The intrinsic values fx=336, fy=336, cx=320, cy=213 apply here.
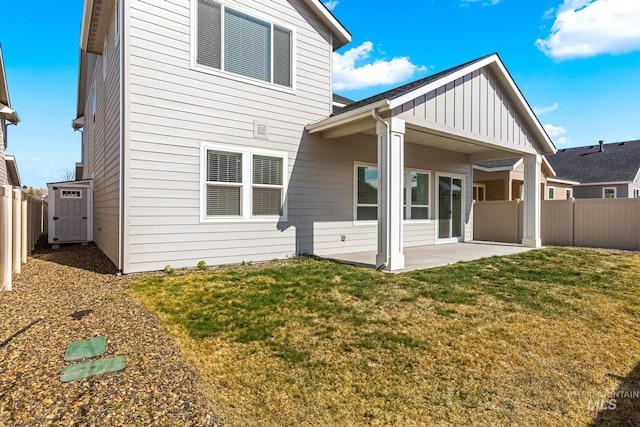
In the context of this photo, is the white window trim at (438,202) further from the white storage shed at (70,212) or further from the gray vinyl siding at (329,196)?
the white storage shed at (70,212)

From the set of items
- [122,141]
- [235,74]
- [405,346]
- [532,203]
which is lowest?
[405,346]

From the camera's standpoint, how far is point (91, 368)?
2627 mm

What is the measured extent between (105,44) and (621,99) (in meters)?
19.5

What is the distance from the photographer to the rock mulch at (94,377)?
6.87ft

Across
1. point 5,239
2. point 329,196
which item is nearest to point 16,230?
point 5,239

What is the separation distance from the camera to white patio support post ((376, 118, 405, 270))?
20.7ft

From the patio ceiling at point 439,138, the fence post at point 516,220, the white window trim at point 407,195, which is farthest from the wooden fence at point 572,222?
the white window trim at point 407,195

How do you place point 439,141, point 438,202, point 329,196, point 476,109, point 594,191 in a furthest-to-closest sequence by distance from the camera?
point 594,191, point 438,202, point 439,141, point 329,196, point 476,109

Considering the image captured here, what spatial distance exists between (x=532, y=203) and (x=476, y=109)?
4.11m

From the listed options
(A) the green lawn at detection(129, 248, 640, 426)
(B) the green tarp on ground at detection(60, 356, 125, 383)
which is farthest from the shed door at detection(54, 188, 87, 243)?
(B) the green tarp on ground at detection(60, 356, 125, 383)

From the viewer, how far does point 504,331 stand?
11.8 ft

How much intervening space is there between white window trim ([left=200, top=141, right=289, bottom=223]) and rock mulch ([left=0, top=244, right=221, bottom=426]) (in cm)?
230

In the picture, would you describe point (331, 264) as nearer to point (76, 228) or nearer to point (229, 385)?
point (229, 385)

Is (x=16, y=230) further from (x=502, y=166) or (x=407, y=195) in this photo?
(x=502, y=166)
